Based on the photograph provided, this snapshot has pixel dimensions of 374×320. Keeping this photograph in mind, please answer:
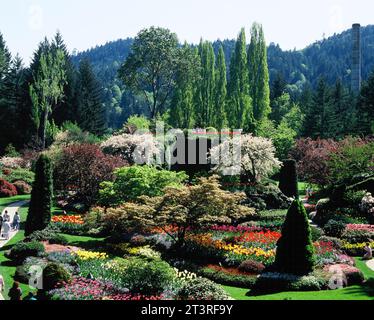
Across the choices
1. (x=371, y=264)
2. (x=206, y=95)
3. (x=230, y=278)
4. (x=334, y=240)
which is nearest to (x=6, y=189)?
(x=230, y=278)

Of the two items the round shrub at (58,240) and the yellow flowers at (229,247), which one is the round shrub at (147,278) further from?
the round shrub at (58,240)

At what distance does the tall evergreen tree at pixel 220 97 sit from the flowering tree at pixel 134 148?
25991 mm

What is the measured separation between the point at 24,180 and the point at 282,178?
2182 cm

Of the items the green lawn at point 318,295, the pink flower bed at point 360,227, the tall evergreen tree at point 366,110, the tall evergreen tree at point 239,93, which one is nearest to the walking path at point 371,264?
the pink flower bed at point 360,227

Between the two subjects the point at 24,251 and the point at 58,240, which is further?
the point at 58,240

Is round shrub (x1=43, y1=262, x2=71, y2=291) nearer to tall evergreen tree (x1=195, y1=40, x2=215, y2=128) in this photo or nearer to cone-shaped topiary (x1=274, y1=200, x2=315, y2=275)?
cone-shaped topiary (x1=274, y1=200, x2=315, y2=275)

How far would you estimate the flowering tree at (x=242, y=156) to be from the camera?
34.9 metres

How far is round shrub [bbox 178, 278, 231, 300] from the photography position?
15414 millimetres

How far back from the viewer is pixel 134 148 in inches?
1608

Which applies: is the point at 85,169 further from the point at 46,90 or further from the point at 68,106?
the point at 68,106

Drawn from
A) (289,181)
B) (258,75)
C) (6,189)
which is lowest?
(6,189)

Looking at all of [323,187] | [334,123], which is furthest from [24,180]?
[334,123]

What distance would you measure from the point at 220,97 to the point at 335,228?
43.6 m

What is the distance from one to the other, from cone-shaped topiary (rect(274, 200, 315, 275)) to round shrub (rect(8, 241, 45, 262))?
33.3ft
